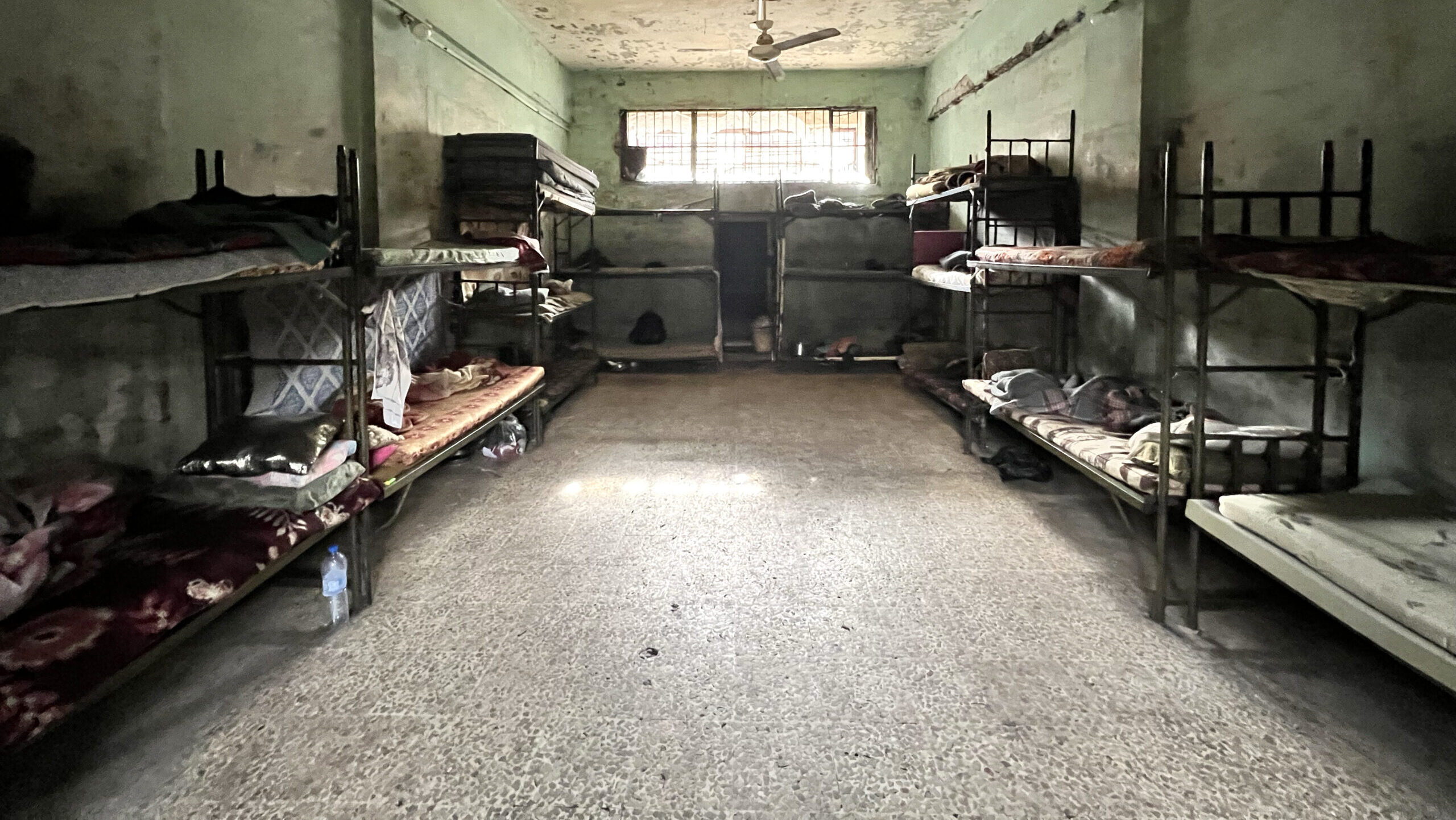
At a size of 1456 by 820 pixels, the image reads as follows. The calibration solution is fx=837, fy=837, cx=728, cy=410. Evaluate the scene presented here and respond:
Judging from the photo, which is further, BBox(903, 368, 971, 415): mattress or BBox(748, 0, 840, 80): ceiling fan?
BBox(903, 368, 971, 415): mattress

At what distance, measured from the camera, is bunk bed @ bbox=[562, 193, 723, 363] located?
8.46 meters

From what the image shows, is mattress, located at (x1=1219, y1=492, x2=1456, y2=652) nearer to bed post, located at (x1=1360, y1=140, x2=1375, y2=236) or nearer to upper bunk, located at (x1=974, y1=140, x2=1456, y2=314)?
upper bunk, located at (x1=974, y1=140, x2=1456, y2=314)

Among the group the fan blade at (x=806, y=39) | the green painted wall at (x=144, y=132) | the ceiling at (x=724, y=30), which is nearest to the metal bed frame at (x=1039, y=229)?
the fan blade at (x=806, y=39)

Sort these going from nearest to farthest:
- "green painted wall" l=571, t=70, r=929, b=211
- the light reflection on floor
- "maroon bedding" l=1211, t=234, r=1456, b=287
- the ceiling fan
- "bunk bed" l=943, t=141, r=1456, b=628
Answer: "maroon bedding" l=1211, t=234, r=1456, b=287 → "bunk bed" l=943, t=141, r=1456, b=628 → the light reflection on floor → the ceiling fan → "green painted wall" l=571, t=70, r=929, b=211

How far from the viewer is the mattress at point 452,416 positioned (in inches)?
127

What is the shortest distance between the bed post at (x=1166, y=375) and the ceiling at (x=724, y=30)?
479cm

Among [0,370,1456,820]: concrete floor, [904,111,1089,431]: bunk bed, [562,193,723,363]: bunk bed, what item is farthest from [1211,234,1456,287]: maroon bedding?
[562,193,723,363]: bunk bed

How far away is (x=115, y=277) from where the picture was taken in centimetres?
178

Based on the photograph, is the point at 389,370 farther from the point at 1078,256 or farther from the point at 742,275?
the point at 742,275

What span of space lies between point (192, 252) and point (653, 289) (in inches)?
297

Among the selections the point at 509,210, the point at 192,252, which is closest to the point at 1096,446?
the point at 192,252

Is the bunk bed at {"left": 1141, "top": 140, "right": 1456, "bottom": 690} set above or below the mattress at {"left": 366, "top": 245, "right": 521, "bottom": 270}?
below

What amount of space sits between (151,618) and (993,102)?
707 cm

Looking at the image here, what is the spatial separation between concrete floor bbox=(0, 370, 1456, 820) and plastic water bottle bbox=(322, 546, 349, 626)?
0.06 meters
